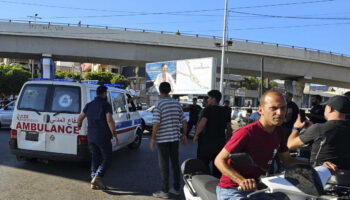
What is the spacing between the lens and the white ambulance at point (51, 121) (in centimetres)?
589

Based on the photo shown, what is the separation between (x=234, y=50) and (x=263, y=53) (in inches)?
118

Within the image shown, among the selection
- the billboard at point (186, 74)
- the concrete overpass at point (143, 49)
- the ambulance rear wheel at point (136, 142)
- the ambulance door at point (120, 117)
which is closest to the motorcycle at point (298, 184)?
the ambulance door at point (120, 117)

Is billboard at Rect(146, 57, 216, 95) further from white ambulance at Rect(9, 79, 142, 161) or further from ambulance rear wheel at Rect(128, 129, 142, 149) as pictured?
white ambulance at Rect(9, 79, 142, 161)

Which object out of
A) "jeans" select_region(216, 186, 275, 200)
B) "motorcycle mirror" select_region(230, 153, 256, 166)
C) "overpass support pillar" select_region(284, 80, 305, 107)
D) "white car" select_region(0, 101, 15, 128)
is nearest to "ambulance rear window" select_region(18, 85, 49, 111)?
"jeans" select_region(216, 186, 275, 200)

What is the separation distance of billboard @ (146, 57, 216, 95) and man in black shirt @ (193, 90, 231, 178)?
64.1 ft

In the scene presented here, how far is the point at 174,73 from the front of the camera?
27234 mm

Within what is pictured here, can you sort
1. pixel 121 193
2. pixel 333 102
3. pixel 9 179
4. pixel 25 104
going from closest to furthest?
1. pixel 333 102
2. pixel 121 193
3. pixel 9 179
4. pixel 25 104

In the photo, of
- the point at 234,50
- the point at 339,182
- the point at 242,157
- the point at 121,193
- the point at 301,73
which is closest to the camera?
the point at 242,157

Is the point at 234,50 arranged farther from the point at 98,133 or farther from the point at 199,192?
the point at 199,192

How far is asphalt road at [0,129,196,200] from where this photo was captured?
16.1 ft

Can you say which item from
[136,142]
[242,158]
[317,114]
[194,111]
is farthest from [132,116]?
[242,158]

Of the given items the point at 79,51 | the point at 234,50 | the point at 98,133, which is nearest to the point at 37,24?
the point at 79,51

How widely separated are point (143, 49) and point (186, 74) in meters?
4.99

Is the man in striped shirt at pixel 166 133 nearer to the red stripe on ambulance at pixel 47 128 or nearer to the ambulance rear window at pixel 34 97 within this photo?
the red stripe on ambulance at pixel 47 128
